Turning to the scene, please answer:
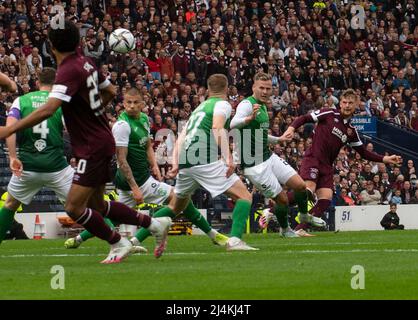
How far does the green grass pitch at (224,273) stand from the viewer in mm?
9742

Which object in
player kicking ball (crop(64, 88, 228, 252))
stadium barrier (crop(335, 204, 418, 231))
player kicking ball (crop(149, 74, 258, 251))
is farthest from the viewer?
stadium barrier (crop(335, 204, 418, 231))

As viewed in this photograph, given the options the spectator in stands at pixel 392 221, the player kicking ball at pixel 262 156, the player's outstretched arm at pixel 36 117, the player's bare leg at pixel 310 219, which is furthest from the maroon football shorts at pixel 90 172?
the spectator in stands at pixel 392 221

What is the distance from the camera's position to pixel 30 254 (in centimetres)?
1549

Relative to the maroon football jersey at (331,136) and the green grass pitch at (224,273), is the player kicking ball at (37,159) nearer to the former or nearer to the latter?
the green grass pitch at (224,273)

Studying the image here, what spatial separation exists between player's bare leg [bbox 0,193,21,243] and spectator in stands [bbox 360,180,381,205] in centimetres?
1578

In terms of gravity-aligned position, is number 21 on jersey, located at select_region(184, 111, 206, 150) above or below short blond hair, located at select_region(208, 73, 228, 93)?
below

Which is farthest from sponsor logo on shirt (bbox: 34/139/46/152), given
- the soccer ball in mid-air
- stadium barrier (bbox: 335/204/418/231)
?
stadium barrier (bbox: 335/204/418/231)

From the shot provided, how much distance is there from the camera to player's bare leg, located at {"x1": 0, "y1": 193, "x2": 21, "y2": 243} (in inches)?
557

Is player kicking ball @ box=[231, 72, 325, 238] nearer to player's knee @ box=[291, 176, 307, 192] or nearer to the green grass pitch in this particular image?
player's knee @ box=[291, 176, 307, 192]

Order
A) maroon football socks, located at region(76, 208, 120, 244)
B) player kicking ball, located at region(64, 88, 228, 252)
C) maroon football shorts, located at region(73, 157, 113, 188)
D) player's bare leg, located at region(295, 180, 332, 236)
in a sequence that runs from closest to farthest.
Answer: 1. maroon football shorts, located at region(73, 157, 113, 188)
2. maroon football socks, located at region(76, 208, 120, 244)
3. player kicking ball, located at region(64, 88, 228, 252)
4. player's bare leg, located at region(295, 180, 332, 236)

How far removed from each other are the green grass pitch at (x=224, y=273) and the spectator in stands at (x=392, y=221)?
959 cm

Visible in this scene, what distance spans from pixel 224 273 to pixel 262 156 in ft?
19.7

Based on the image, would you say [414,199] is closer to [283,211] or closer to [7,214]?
[283,211]

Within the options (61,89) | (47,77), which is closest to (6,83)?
(61,89)
